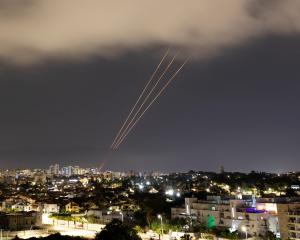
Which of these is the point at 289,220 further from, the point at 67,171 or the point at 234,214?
the point at 67,171

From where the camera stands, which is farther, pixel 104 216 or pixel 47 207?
pixel 47 207

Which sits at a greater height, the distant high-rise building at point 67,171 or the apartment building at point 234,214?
the distant high-rise building at point 67,171

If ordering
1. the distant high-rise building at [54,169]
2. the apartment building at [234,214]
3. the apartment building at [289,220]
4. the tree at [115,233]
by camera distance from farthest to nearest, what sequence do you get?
the distant high-rise building at [54,169] < the apartment building at [234,214] < the apartment building at [289,220] < the tree at [115,233]

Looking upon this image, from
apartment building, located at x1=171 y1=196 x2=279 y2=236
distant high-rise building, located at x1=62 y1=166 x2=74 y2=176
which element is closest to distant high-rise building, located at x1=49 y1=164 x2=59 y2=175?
distant high-rise building, located at x1=62 y1=166 x2=74 y2=176

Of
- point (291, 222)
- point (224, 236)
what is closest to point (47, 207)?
point (224, 236)

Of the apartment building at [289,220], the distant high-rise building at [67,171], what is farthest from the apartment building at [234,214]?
the distant high-rise building at [67,171]

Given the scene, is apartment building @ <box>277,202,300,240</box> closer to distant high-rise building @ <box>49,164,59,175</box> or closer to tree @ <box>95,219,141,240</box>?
tree @ <box>95,219,141,240</box>

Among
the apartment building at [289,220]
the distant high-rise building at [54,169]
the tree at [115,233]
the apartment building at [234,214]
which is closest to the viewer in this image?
the tree at [115,233]

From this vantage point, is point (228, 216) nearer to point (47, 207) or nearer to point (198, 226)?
point (198, 226)

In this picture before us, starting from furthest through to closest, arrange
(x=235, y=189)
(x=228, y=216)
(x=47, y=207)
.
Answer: (x=235, y=189), (x=47, y=207), (x=228, y=216)

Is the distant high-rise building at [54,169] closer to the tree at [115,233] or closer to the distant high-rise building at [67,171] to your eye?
the distant high-rise building at [67,171]

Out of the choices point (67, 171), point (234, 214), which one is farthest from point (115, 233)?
point (67, 171)
